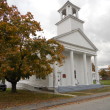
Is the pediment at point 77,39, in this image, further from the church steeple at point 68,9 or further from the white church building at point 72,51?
the church steeple at point 68,9

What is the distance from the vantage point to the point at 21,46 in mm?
13250

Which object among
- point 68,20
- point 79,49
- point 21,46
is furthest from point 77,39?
point 21,46

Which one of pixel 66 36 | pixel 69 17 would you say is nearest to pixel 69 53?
pixel 66 36

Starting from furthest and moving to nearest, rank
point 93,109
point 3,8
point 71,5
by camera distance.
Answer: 1. point 71,5
2. point 3,8
3. point 93,109

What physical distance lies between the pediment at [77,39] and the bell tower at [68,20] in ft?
5.19

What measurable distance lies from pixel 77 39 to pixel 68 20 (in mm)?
4458

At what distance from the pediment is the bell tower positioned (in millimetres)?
1582

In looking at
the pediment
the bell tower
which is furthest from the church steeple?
the pediment

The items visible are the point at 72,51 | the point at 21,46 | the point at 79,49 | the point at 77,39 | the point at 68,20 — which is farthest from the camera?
the point at 68,20

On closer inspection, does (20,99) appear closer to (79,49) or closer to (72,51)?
Result: (72,51)

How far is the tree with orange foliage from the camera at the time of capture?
11.1 metres

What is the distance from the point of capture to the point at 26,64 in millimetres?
11391

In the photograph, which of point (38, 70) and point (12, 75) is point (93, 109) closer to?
point (38, 70)

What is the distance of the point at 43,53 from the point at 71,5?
19.0m
